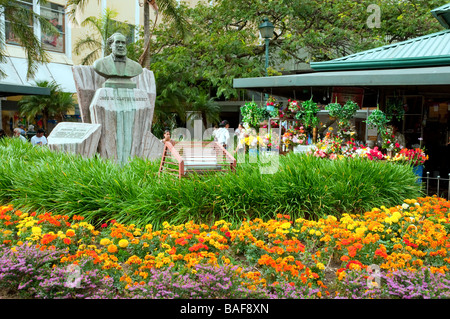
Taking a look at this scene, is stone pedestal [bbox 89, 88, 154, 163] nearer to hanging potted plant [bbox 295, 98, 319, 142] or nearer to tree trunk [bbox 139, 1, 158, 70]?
hanging potted plant [bbox 295, 98, 319, 142]

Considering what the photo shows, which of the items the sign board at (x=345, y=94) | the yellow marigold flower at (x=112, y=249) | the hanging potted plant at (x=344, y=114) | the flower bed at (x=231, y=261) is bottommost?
the flower bed at (x=231, y=261)

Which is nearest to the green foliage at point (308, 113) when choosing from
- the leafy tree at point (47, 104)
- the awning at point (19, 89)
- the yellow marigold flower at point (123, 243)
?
the yellow marigold flower at point (123, 243)

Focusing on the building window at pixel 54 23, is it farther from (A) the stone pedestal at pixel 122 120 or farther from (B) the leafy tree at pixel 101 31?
(A) the stone pedestal at pixel 122 120

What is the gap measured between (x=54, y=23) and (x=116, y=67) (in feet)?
56.7

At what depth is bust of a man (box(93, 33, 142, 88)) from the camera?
10.0 metres

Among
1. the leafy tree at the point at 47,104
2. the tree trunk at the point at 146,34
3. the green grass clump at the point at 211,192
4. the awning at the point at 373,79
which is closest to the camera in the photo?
the green grass clump at the point at 211,192

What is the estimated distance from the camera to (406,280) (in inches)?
139

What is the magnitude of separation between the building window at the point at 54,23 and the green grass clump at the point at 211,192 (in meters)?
20.0

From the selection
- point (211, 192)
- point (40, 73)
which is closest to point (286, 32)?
point (40, 73)

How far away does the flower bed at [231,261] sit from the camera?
3449mm

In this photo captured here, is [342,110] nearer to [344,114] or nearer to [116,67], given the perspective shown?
[344,114]

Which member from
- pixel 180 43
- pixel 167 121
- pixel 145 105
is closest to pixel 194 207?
pixel 145 105

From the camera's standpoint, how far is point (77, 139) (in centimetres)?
941

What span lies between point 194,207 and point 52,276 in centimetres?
226
